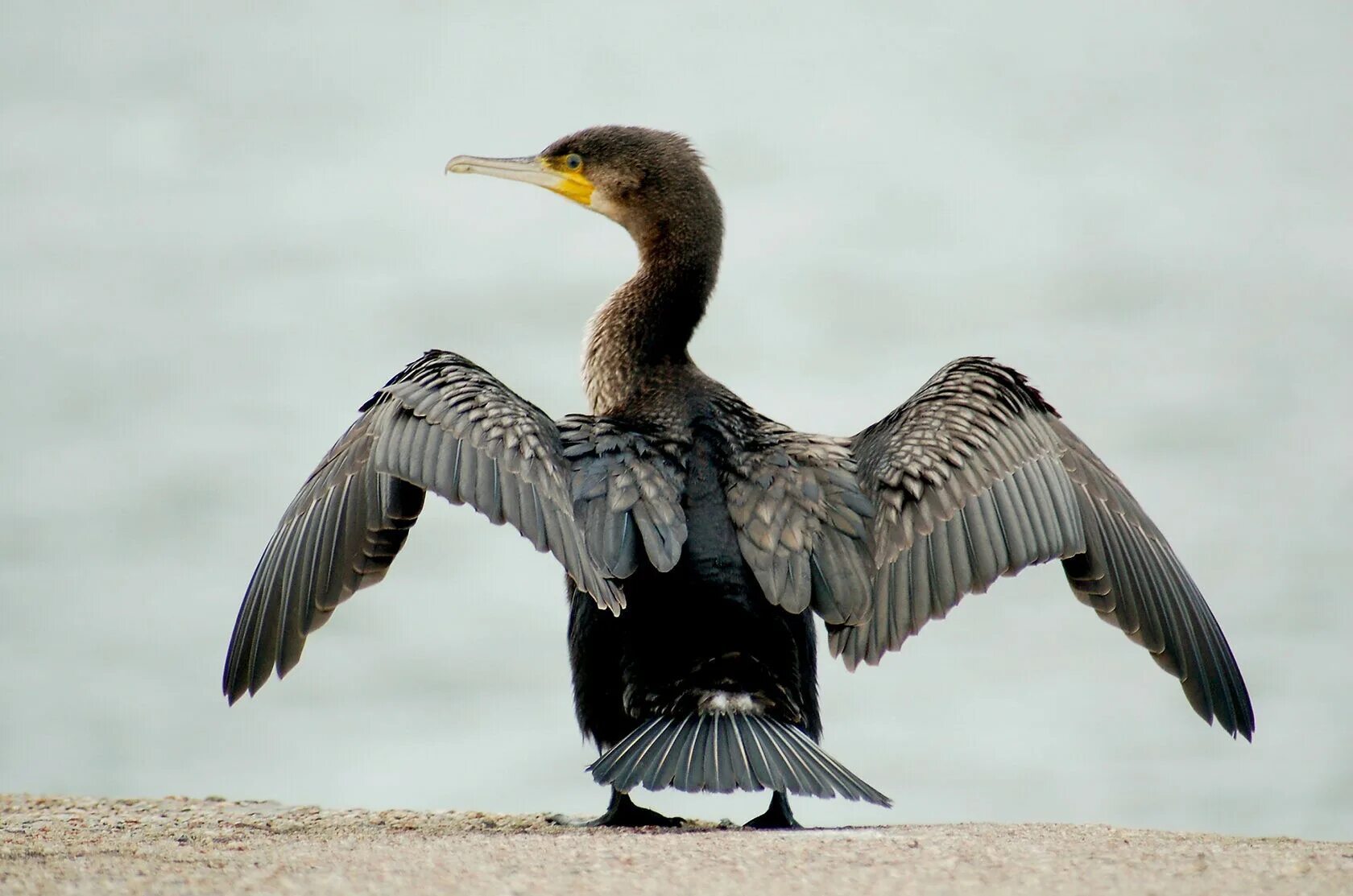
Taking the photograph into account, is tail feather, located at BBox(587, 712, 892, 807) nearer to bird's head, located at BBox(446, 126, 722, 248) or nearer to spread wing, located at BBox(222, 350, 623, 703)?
spread wing, located at BBox(222, 350, 623, 703)

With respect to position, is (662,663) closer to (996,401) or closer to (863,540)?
(863,540)

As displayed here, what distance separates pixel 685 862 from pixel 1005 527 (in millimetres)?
2224

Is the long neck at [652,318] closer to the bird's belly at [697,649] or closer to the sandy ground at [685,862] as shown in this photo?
the bird's belly at [697,649]

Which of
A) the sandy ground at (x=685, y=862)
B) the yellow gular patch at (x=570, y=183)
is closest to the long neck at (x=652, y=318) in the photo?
the yellow gular patch at (x=570, y=183)

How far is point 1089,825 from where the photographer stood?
18.4 feet

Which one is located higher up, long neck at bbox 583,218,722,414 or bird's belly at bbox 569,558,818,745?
long neck at bbox 583,218,722,414

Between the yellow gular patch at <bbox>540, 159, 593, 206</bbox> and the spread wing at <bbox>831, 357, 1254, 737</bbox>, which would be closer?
the spread wing at <bbox>831, 357, 1254, 737</bbox>

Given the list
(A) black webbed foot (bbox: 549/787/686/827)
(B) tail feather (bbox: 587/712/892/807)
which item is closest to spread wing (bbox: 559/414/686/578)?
(B) tail feather (bbox: 587/712/892/807)

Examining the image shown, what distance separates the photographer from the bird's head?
7.43 meters

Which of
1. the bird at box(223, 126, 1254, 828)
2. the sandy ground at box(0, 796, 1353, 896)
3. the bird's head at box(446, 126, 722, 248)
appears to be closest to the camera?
the sandy ground at box(0, 796, 1353, 896)

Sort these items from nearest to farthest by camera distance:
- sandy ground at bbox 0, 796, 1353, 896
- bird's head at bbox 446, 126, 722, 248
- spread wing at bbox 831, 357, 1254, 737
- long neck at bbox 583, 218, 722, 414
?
1. sandy ground at bbox 0, 796, 1353, 896
2. spread wing at bbox 831, 357, 1254, 737
3. long neck at bbox 583, 218, 722, 414
4. bird's head at bbox 446, 126, 722, 248

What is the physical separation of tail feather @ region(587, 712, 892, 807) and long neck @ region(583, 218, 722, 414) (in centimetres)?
166

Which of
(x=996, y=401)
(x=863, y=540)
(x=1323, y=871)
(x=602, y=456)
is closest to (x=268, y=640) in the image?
(x=602, y=456)

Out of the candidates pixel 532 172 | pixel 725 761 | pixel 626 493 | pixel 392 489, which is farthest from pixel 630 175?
pixel 725 761
